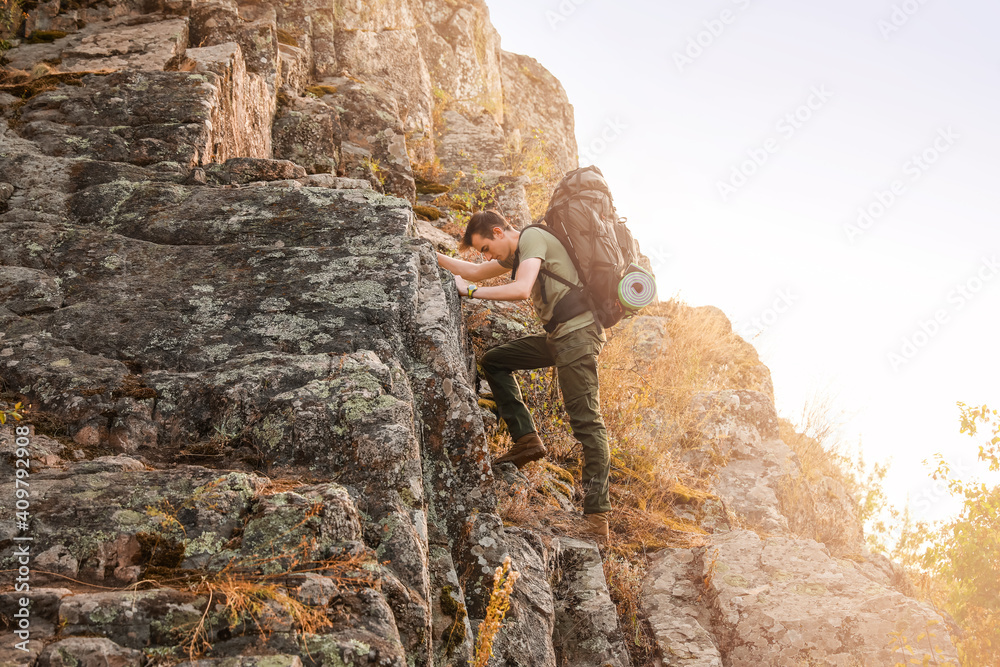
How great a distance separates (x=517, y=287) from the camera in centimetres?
509

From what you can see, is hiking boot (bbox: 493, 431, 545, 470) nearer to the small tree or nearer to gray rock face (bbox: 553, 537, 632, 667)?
gray rock face (bbox: 553, 537, 632, 667)

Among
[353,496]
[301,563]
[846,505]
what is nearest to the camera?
[301,563]

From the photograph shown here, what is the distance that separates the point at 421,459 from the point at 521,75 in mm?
15548

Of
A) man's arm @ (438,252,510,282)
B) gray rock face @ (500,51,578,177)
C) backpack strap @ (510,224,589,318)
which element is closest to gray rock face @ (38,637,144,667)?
backpack strap @ (510,224,589,318)

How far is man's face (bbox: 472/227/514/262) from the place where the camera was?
5.70 m

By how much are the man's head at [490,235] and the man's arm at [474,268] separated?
0.14 metres

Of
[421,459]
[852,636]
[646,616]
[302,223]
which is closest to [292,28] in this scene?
[302,223]

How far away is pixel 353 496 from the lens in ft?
10.7

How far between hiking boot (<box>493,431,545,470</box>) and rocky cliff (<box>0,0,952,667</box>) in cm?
15

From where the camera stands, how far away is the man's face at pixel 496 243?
5703mm

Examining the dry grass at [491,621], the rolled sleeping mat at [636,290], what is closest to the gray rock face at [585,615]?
the dry grass at [491,621]

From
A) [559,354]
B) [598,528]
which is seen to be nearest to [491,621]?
[598,528]

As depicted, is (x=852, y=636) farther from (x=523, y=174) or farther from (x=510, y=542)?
(x=523, y=174)

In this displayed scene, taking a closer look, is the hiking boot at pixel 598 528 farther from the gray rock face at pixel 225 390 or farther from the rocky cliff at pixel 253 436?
the gray rock face at pixel 225 390
